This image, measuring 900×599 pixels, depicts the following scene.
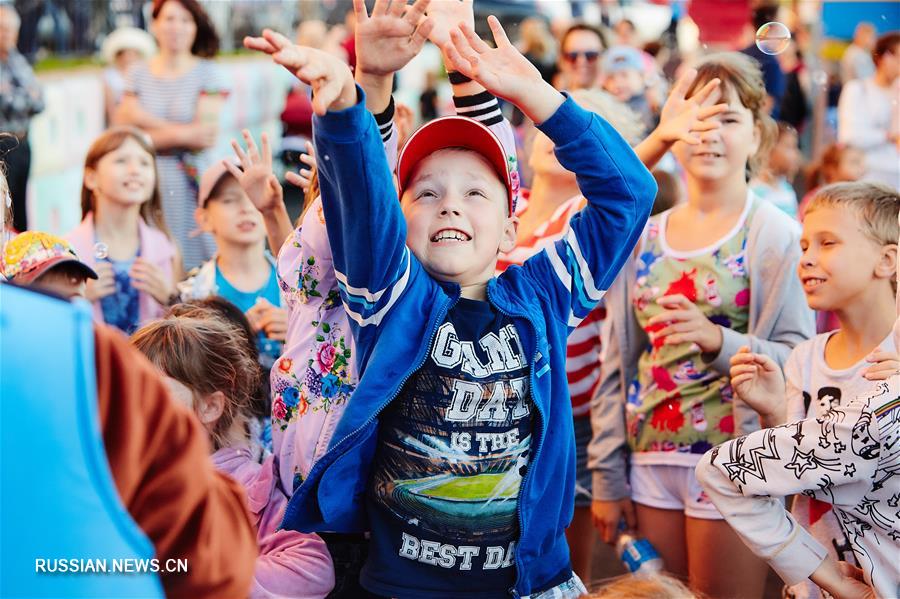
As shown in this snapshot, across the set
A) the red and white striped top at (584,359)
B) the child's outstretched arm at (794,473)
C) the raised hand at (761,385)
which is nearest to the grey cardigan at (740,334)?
the red and white striped top at (584,359)

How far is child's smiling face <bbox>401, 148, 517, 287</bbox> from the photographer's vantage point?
2053 mm

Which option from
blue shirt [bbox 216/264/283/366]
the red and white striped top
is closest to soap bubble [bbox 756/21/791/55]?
the red and white striped top

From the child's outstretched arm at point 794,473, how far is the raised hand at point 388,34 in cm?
99

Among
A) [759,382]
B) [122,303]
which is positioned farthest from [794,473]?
[122,303]

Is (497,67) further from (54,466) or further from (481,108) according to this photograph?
(54,466)

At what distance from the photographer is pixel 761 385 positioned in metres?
2.51

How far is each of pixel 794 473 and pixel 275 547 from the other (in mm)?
1069

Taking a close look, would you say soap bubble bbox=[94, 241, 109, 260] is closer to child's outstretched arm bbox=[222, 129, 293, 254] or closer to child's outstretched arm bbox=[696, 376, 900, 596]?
child's outstretched arm bbox=[222, 129, 293, 254]

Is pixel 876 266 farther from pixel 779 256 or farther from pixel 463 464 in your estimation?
pixel 463 464

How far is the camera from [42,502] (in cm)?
114

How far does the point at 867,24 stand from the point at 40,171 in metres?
7.78

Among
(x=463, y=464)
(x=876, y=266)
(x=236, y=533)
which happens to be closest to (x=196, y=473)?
(x=236, y=533)

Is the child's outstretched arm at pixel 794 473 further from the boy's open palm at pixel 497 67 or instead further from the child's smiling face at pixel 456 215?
the boy's open palm at pixel 497 67

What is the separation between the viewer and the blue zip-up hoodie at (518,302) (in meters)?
1.88
